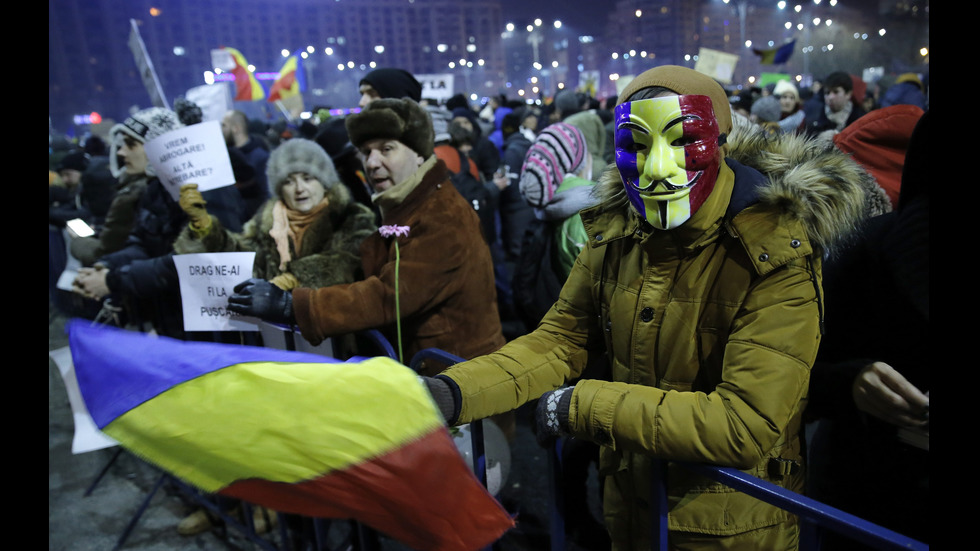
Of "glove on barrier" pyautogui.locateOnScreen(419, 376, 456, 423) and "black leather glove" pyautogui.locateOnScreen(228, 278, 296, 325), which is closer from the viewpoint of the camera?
"glove on barrier" pyautogui.locateOnScreen(419, 376, 456, 423)

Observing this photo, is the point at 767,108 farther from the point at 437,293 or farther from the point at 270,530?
the point at 270,530

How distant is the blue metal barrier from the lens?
1.19 m

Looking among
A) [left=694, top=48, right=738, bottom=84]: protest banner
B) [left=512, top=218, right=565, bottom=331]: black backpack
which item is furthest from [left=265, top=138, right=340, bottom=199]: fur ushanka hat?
[left=694, top=48, right=738, bottom=84]: protest banner

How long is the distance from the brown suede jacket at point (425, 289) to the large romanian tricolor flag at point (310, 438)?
45.4 inches

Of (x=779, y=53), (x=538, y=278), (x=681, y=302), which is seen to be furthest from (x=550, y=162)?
(x=779, y=53)

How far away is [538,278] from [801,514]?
90.6 inches

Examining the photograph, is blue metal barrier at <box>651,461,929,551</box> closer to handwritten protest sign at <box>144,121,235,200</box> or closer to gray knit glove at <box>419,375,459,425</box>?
gray knit glove at <box>419,375,459,425</box>

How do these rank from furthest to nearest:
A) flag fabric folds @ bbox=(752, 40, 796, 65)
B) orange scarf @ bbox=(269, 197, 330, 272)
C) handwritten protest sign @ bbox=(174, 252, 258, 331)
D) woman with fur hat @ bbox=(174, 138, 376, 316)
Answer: flag fabric folds @ bbox=(752, 40, 796, 65) → orange scarf @ bbox=(269, 197, 330, 272) → woman with fur hat @ bbox=(174, 138, 376, 316) → handwritten protest sign @ bbox=(174, 252, 258, 331)

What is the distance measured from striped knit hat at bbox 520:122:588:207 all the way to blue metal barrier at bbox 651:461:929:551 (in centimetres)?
242

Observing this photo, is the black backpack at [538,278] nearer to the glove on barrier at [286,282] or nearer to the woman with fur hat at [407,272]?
the woman with fur hat at [407,272]

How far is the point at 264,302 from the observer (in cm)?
282

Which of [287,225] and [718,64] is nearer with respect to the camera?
[287,225]

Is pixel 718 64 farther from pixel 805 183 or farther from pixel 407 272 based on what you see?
pixel 805 183

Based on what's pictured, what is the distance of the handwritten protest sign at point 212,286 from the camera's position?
3037 mm
